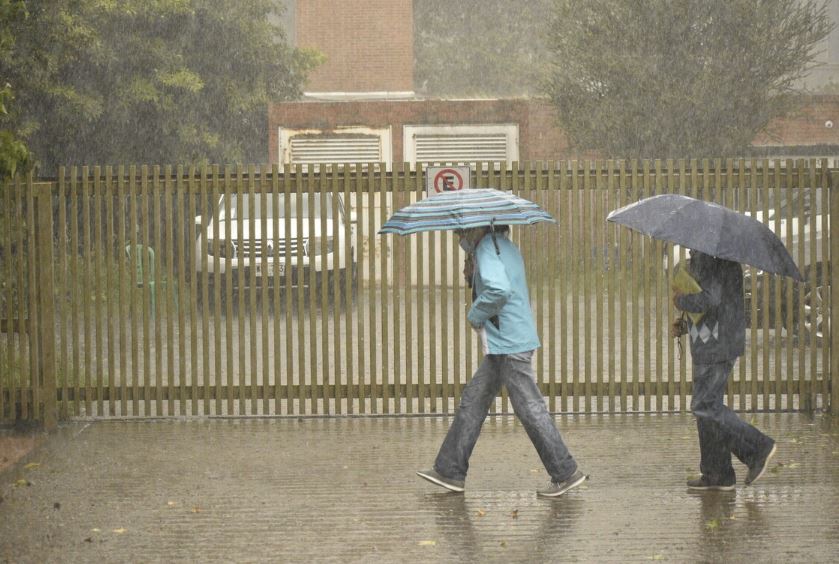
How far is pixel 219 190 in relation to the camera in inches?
421

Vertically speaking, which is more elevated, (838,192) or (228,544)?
(838,192)

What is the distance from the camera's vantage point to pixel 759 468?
8016 millimetres

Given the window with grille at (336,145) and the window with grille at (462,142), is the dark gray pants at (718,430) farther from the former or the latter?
the window with grille at (336,145)

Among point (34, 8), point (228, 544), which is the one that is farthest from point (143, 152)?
point (228, 544)

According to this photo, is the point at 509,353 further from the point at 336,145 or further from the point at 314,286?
the point at 336,145

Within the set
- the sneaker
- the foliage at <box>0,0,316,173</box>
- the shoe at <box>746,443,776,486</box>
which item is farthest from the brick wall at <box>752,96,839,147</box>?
the sneaker

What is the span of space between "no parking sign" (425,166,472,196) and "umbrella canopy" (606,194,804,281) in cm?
279

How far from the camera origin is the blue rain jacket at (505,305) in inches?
307

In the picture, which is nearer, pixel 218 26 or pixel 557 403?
pixel 557 403

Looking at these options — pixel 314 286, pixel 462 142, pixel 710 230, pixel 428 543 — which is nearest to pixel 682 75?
pixel 462 142

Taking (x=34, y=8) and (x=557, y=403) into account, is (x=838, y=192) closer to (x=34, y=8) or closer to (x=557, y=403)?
(x=557, y=403)

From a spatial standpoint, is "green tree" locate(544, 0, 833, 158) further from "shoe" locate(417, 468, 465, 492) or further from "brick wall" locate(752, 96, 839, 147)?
"shoe" locate(417, 468, 465, 492)

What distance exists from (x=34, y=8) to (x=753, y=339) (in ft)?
34.5

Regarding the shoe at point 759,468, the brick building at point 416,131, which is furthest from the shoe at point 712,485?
the brick building at point 416,131
